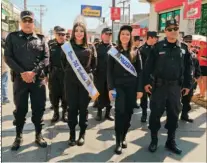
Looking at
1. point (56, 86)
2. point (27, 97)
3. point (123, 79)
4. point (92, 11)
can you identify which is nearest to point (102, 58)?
point (56, 86)

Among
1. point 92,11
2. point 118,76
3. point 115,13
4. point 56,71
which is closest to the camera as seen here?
point 118,76

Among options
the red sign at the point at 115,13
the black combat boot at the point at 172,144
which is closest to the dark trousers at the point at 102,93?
the black combat boot at the point at 172,144

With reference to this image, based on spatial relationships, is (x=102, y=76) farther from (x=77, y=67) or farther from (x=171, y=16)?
(x=171, y=16)

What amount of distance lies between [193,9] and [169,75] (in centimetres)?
553

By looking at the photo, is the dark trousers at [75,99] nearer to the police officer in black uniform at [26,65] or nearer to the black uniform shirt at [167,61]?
the police officer in black uniform at [26,65]

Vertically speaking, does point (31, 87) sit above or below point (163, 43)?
below

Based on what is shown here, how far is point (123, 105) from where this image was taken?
388cm

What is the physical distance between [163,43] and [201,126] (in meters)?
2.39

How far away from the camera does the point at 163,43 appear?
3904 mm

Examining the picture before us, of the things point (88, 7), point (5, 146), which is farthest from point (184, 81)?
point (88, 7)

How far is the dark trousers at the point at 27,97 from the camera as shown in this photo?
A: 12.9 ft

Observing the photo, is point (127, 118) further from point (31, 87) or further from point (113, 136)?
point (31, 87)

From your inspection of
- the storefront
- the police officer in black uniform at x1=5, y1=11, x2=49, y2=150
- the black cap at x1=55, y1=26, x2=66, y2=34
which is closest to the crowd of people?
the police officer in black uniform at x1=5, y1=11, x2=49, y2=150

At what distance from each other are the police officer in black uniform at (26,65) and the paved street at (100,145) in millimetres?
243
